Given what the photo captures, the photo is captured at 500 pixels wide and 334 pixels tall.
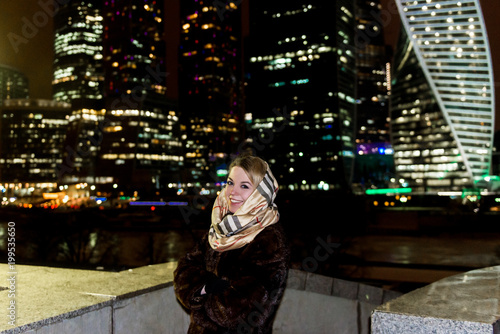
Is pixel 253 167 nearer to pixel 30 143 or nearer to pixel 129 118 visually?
pixel 129 118

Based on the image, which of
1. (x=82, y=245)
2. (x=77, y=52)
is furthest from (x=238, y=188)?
(x=77, y=52)

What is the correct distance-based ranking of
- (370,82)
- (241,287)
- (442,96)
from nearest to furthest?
(241,287)
(442,96)
(370,82)

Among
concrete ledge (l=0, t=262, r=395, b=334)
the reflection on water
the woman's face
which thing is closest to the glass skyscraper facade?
the reflection on water

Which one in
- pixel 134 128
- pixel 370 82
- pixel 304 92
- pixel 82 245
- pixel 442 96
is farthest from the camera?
pixel 370 82

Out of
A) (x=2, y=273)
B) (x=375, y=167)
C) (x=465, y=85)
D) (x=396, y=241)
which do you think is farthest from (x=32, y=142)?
(x=2, y=273)

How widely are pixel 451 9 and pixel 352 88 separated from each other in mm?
34739

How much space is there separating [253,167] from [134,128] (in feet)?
388

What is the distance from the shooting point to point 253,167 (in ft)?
8.46

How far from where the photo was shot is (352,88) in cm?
12012

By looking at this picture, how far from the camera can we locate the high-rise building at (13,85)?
527ft

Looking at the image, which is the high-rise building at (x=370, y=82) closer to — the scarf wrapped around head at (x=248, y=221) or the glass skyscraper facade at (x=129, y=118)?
the glass skyscraper facade at (x=129, y=118)

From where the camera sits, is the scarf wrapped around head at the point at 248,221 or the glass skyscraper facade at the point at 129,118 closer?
the scarf wrapped around head at the point at 248,221

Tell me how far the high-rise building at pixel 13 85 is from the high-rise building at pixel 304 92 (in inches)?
3702

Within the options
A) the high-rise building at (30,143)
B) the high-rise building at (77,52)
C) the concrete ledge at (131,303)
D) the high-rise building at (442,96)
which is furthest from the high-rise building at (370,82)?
the concrete ledge at (131,303)
